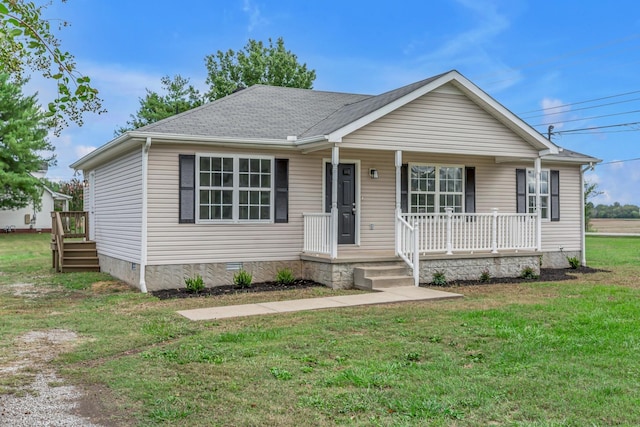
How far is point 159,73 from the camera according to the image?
1352 inches

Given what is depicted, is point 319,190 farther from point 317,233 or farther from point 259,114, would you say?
point 259,114

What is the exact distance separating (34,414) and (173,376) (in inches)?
46.2

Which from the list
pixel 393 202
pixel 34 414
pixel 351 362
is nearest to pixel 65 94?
pixel 34 414

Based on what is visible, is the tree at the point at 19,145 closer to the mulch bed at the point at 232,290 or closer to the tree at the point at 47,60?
the mulch bed at the point at 232,290

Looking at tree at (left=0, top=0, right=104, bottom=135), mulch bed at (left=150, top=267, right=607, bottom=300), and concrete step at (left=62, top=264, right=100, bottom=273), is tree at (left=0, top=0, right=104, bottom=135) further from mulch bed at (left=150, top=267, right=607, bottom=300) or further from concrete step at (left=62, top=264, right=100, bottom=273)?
concrete step at (left=62, top=264, right=100, bottom=273)

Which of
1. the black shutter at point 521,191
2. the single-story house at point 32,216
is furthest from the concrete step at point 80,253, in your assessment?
the single-story house at point 32,216

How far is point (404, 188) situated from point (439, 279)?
2670mm

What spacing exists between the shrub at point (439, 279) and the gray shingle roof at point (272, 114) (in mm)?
3623

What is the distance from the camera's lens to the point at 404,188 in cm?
1320

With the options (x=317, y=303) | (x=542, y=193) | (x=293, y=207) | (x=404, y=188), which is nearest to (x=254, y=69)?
(x=542, y=193)

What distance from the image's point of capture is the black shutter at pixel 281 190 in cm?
1173

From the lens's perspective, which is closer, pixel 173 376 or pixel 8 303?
pixel 173 376

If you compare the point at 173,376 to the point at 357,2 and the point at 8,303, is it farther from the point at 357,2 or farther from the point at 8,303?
the point at 357,2

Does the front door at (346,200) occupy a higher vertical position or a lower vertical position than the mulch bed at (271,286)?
higher
